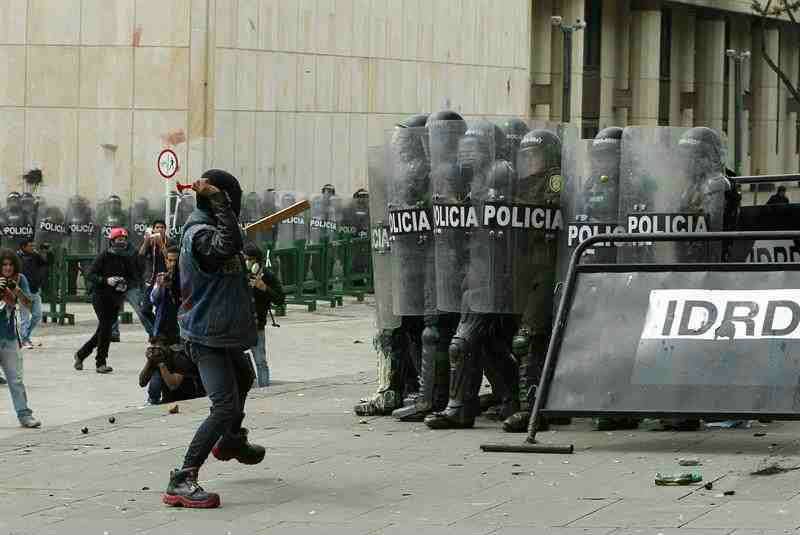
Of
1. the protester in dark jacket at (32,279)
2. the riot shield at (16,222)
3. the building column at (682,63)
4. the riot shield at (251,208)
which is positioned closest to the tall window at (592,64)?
the building column at (682,63)

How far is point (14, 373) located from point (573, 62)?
4037 cm

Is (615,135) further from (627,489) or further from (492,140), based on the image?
(627,489)

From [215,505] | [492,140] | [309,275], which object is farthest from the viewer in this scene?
[309,275]

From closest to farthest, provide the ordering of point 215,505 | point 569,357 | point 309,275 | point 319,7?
point 215,505 → point 569,357 → point 309,275 → point 319,7

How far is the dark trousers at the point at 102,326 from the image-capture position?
2047 centimetres

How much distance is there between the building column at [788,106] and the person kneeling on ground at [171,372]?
58.1 meters

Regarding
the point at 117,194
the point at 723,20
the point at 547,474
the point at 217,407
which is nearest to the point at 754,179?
the point at 547,474

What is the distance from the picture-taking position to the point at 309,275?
3184 cm

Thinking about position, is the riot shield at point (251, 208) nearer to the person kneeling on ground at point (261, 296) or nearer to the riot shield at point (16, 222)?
the riot shield at point (16, 222)

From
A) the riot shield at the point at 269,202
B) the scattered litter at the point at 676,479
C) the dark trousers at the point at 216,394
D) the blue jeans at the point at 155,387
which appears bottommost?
the scattered litter at the point at 676,479

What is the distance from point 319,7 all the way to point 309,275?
27.7 ft

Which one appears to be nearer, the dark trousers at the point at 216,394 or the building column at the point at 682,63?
the dark trousers at the point at 216,394

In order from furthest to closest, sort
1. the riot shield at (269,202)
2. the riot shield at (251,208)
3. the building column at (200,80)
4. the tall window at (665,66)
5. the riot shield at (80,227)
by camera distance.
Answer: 1. the tall window at (665,66)
2. the riot shield at (269,202)
3. the riot shield at (251,208)
4. the building column at (200,80)
5. the riot shield at (80,227)

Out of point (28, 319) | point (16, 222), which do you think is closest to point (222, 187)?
point (28, 319)
